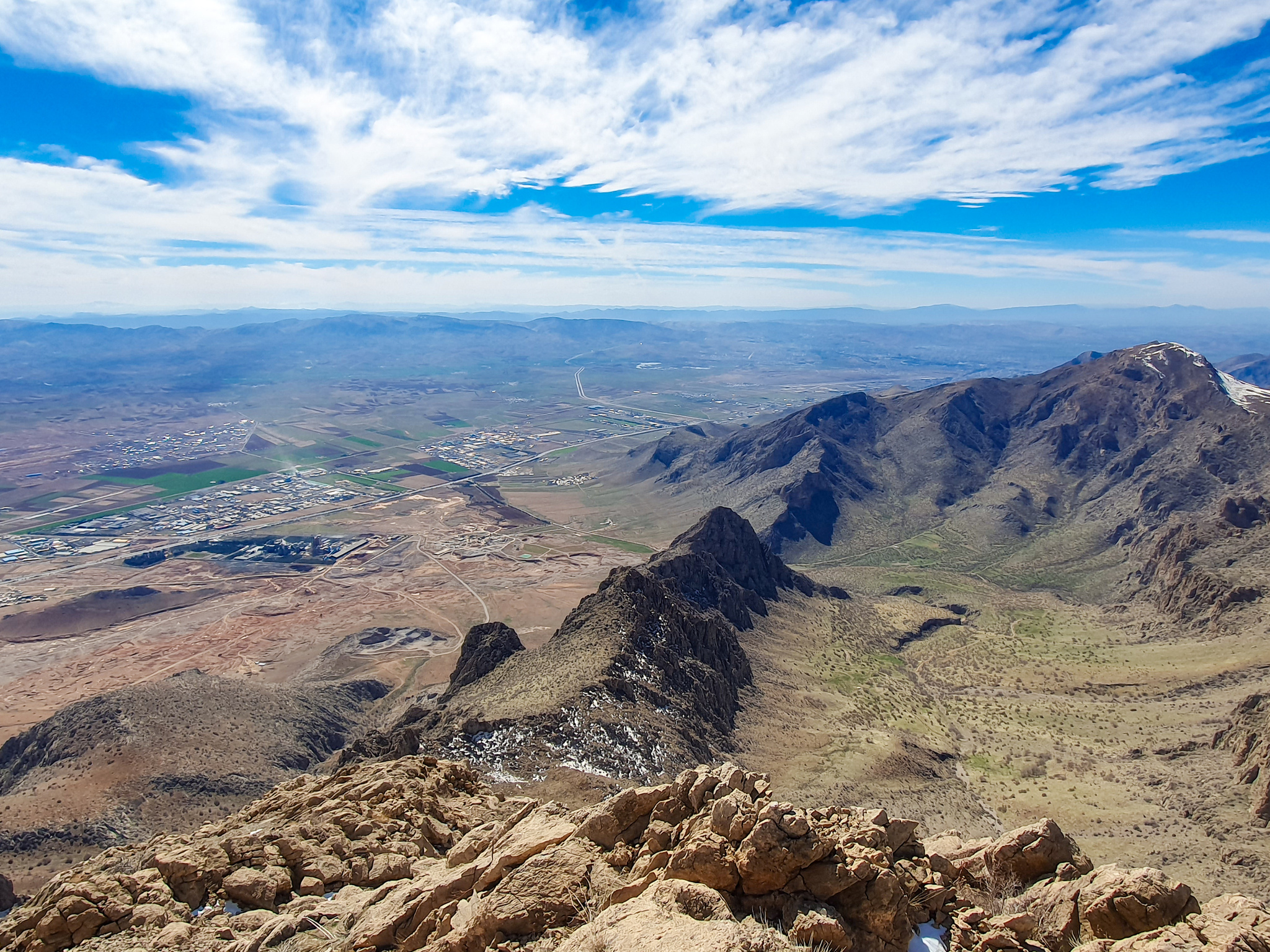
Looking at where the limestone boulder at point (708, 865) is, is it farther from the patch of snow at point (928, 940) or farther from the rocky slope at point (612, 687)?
the rocky slope at point (612, 687)

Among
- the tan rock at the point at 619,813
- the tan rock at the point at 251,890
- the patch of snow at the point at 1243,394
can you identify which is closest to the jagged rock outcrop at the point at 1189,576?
the patch of snow at the point at 1243,394

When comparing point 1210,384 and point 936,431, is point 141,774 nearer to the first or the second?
point 936,431

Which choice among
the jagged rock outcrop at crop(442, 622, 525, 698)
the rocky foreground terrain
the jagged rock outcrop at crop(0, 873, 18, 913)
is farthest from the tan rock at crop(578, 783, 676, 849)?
the jagged rock outcrop at crop(442, 622, 525, 698)

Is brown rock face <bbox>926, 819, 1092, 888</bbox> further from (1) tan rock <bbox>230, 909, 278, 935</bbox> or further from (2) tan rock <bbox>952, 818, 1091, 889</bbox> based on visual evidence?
(1) tan rock <bbox>230, 909, 278, 935</bbox>

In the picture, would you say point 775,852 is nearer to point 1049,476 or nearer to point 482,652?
point 482,652

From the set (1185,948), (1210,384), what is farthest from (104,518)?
(1210,384)

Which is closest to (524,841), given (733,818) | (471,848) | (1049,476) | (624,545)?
(471,848)
